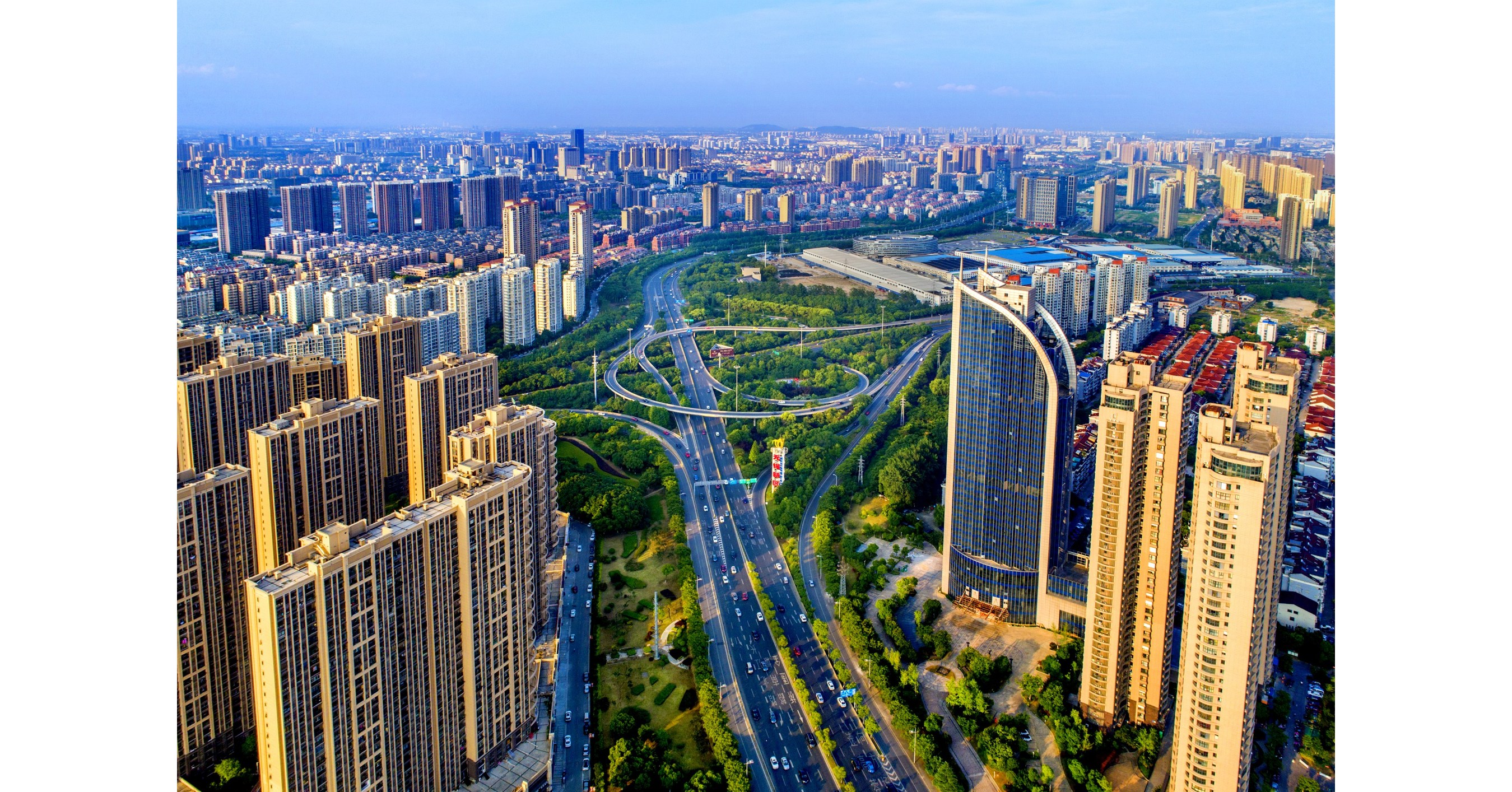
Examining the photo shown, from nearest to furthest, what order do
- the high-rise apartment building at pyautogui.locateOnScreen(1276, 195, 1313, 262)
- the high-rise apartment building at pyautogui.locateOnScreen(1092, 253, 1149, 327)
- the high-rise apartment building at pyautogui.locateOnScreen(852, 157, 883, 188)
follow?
the high-rise apartment building at pyautogui.locateOnScreen(1276, 195, 1313, 262) → the high-rise apartment building at pyautogui.locateOnScreen(1092, 253, 1149, 327) → the high-rise apartment building at pyautogui.locateOnScreen(852, 157, 883, 188)

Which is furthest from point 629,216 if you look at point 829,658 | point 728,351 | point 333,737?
point 333,737

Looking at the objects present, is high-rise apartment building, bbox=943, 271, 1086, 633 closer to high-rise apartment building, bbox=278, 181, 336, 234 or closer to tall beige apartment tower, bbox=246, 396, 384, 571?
tall beige apartment tower, bbox=246, 396, 384, 571

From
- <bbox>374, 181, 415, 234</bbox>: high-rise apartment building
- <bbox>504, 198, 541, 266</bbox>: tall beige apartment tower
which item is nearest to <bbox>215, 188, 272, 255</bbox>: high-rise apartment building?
<bbox>374, 181, 415, 234</bbox>: high-rise apartment building

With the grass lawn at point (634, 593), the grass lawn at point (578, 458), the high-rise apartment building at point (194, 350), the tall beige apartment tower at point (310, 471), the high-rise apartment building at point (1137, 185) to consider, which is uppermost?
the high-rise apartment building at point (1137, 185)

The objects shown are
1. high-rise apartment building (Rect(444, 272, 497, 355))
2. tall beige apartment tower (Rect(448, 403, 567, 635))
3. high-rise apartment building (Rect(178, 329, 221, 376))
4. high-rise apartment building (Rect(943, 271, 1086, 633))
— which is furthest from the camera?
high-rise apartment building (Rect(444, 272, 497, 355))

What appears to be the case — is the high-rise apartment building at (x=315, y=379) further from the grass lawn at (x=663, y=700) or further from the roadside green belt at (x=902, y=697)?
the roadside green belt at (x=902, y=697)

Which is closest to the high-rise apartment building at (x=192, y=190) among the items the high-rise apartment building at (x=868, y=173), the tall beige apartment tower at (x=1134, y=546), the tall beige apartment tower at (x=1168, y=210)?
the tall beige apartment tower at (x=1134, y=546)

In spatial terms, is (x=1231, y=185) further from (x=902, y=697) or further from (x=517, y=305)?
(x=517, y=305)
